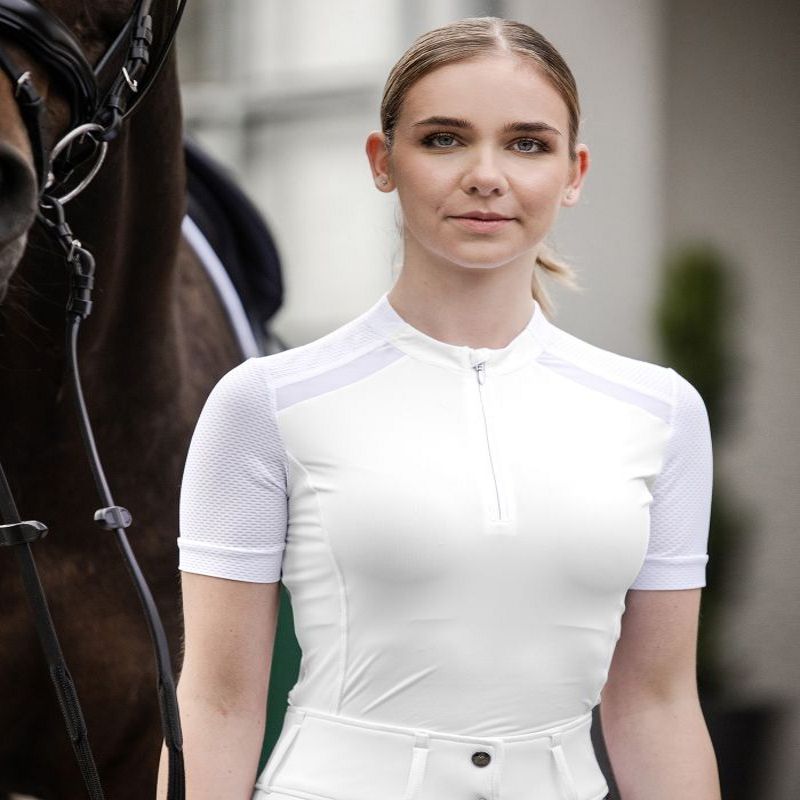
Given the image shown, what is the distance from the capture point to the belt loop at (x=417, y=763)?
1.04 meters

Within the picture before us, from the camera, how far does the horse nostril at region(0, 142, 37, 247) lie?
129 cm

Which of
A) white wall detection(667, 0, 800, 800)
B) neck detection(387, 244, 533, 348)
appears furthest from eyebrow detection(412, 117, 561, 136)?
white wall detection(667, 0, 800, 800)

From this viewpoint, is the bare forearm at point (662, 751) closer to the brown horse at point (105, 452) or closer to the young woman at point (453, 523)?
the young woman at point (453, 523)

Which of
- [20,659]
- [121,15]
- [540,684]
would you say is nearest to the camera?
[540,684]

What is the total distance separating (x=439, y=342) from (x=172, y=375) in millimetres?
1048

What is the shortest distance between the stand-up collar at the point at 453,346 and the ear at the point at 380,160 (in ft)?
0.31

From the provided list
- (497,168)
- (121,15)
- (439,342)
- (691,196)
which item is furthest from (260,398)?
(691,196)

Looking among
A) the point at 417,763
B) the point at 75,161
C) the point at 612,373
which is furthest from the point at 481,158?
the point at 75,161

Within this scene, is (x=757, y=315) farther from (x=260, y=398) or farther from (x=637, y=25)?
(x=260, y=398)

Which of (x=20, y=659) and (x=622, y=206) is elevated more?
(x=622, y=206)

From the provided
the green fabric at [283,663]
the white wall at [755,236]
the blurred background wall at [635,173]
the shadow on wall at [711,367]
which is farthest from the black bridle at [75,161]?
the white wall at [755,236]

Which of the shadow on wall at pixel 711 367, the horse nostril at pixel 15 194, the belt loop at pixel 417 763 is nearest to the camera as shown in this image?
the belt loop at pixel 417 763

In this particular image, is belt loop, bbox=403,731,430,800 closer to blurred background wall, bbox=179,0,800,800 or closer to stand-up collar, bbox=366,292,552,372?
stand-up collar, bbox=366,292,552,372

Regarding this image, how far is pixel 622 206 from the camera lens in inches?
201
